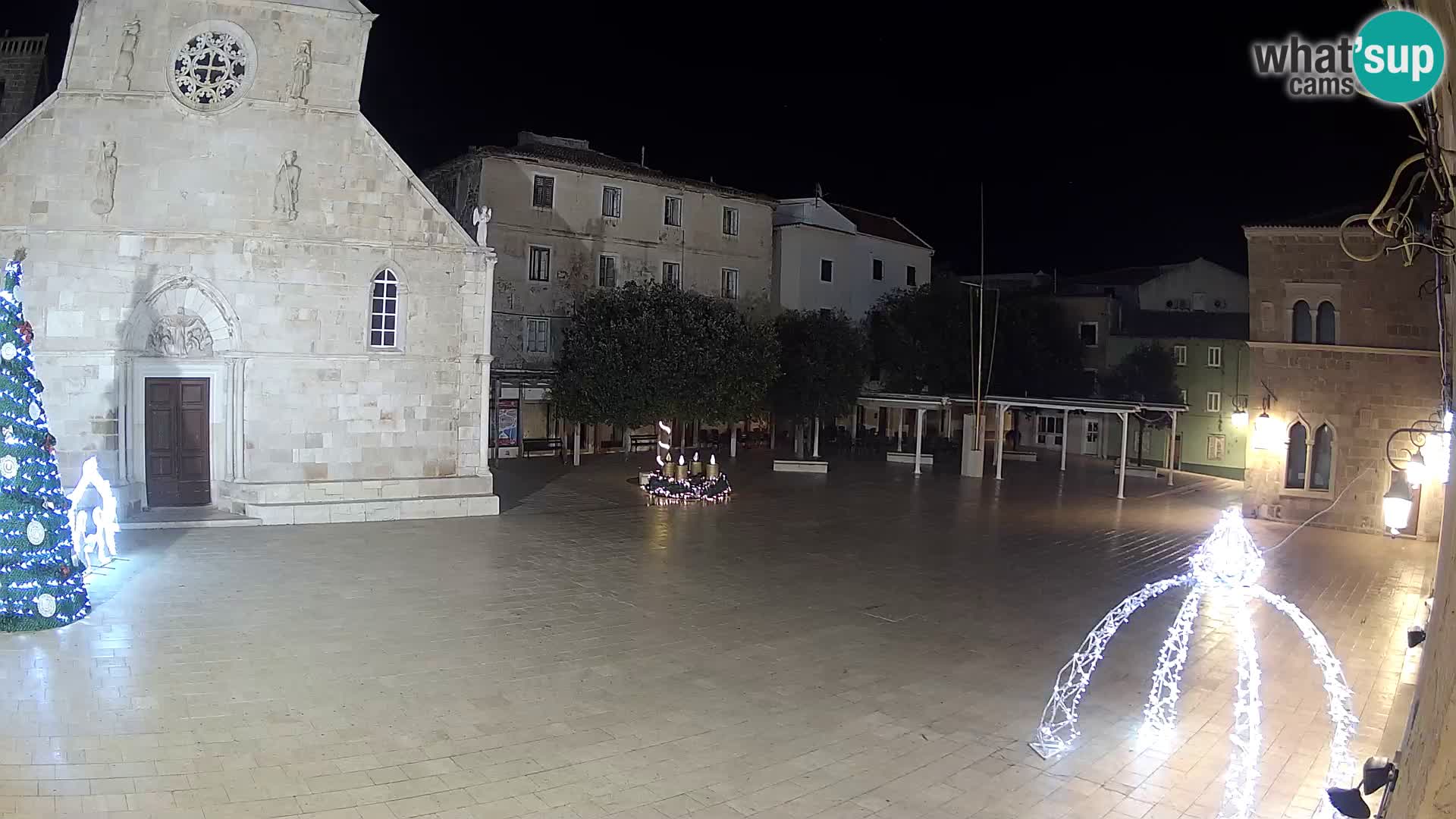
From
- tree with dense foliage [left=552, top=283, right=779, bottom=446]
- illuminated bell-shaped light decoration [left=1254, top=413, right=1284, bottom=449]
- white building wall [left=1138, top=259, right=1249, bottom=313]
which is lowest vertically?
illuminated bell-shaped light decoration [left=1254, top=413, right=1284, bottom=449]

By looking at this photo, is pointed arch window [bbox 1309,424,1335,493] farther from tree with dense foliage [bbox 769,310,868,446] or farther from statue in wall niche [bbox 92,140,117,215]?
statue in wall niche [bbox 92,140,117,215]

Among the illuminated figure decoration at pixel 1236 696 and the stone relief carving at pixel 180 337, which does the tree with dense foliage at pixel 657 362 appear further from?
the illuminated figure decoration at pixel 1236 696

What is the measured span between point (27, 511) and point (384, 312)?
948cm

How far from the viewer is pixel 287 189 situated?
1878 cm

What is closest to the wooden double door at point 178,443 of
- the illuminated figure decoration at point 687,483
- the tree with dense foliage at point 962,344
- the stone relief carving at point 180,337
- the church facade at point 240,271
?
the church facade at point 240,271

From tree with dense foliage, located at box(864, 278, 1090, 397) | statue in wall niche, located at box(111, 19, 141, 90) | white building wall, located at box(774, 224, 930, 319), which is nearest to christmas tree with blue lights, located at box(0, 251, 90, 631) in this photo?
statue in wall niche, located at box(111, 19, 141, 90)

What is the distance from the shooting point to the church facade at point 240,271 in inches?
688

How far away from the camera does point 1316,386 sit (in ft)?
74.3

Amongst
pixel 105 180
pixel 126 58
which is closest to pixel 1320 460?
pixel 105 180

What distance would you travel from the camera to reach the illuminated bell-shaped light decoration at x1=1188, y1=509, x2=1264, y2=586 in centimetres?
877

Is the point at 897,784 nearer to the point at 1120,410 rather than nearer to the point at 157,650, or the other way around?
the point at 157,650

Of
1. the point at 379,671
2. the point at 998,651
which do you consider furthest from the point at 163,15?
the point at 998,651

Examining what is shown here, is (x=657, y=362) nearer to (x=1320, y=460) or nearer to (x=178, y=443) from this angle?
(x=178, y=443)

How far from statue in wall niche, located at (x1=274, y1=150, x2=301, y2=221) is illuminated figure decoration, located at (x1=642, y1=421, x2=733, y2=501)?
410 inches
